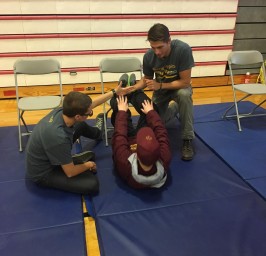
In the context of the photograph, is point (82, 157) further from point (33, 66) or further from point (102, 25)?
point (102, 25)

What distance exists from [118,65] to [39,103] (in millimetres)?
1038

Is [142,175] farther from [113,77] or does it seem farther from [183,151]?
[113,77]

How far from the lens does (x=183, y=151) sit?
9.39 feet

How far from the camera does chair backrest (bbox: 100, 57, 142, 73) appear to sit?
10.9 feet

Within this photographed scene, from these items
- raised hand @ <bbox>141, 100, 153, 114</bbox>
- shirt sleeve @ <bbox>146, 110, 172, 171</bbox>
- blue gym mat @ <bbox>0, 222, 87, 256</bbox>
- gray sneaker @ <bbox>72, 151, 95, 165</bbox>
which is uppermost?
raised hand @ <bbox>141, 100, 153, 114</bbox>

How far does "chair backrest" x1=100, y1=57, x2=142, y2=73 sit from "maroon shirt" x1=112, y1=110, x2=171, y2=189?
94 centimetres

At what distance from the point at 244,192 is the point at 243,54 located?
2.13 metres

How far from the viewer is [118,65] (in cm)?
335

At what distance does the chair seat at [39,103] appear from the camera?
9.54 ft

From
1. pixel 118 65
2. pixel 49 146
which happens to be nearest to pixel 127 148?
pixel 49 146

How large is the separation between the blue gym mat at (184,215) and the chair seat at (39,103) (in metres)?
0.87

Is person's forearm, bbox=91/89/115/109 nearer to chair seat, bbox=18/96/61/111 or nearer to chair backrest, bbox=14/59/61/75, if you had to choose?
chair seat, bbox=18/96/61/111

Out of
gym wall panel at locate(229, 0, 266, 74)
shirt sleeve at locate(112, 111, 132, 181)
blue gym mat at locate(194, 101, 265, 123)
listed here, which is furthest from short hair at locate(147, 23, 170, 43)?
gym wall panel at locate(229, 0, 266, 74)

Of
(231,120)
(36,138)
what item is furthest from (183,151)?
A: (36,138)
